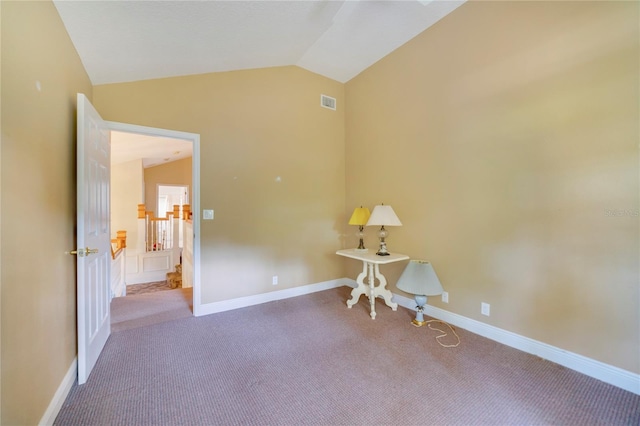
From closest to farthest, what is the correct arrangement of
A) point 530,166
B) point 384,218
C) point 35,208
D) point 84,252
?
point 35,208, point 84,252, point 530,166, point 384,218

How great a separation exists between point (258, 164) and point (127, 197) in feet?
17.1

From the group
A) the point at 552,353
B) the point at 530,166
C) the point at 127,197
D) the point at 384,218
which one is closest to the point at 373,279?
the point at 384,218

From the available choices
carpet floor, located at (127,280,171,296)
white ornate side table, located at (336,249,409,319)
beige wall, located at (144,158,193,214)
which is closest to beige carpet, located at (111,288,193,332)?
white ornate side table, located at (336,249,409,319)

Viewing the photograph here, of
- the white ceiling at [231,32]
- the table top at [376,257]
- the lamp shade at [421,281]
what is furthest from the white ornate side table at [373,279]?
the white ceiling at [231,32]

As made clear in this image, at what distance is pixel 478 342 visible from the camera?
94.0 inches

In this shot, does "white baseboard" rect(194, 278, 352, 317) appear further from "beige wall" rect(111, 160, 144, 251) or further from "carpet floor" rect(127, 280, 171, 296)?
"beige wall" rect(111, 160, 144, 251)

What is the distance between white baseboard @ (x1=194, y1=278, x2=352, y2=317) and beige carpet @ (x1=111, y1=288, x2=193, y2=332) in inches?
9.0

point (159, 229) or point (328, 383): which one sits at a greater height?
point (159, 229)

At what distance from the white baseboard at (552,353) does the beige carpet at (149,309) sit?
2.97m

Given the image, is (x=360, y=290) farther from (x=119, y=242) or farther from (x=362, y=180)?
(x=119, y=242)

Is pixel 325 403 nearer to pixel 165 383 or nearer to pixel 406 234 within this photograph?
pixel 165 383

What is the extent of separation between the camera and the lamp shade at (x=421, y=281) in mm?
2627

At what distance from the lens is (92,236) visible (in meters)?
2.01

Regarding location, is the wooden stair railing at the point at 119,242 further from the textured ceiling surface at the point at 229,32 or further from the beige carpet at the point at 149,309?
the textured ceiling surface at the point at 229,32
